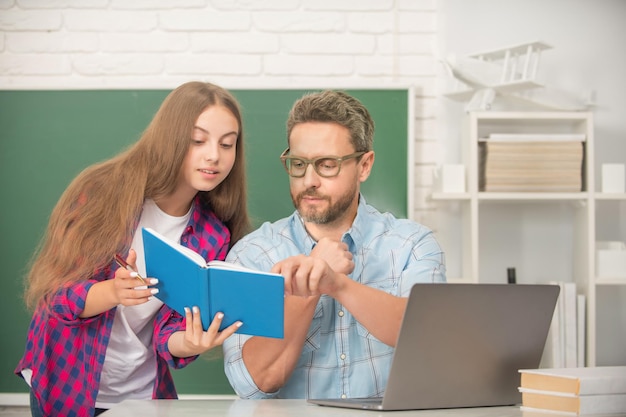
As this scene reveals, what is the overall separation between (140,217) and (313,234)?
1.50 feet

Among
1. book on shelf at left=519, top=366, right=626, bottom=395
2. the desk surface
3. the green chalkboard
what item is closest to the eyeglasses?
the desk surface

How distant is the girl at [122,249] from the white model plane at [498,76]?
40.7 inches

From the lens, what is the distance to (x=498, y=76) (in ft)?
8.80

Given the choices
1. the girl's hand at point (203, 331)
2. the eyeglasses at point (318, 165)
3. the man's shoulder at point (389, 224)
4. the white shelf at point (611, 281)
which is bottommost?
the girl's hand at point (203, 331)

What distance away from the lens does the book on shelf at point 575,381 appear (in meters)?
1.19

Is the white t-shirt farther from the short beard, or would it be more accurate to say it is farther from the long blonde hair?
the short beard

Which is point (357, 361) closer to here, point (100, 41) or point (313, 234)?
point (313, 234)

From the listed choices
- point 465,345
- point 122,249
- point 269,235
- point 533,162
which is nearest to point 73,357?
point 122,249

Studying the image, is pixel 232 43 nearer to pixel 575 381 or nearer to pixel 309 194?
pixel 309 194

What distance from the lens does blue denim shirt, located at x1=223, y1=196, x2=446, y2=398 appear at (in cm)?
166

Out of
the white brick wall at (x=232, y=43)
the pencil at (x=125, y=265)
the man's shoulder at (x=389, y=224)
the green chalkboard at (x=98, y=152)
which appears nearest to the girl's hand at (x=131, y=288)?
the pencil at (x=125, y=265)

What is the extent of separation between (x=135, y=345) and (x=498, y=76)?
62.5 inches

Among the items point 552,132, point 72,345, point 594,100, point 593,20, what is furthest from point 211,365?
point 593,20

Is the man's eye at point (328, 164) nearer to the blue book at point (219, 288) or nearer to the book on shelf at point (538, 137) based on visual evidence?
the blue book at point (219, 288)
